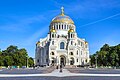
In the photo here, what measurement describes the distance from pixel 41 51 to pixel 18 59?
98.5ft

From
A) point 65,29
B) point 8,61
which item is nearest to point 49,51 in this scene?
point 65,29

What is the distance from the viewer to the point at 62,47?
5153 inches

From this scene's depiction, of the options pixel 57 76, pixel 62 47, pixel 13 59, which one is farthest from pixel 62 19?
pixel 57 76

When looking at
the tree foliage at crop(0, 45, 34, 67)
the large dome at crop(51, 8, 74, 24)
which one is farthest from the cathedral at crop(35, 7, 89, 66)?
the tree foliage at crop(0, 45, 34, 67)

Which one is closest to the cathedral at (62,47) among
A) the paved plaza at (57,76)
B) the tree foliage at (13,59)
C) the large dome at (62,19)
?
the large dome at (62,19)

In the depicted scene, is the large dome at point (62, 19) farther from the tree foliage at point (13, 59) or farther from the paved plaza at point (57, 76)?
the paved plaza at point (57, 76)

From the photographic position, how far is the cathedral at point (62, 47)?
12581 centimetres

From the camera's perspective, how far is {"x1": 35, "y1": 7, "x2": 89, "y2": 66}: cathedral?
125812 mm

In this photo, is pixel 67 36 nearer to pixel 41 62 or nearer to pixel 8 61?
pixel 41 62

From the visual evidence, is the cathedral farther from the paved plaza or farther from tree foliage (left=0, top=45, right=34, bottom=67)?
the paved plaza

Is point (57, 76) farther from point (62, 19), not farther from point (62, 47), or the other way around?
point (62, 19)

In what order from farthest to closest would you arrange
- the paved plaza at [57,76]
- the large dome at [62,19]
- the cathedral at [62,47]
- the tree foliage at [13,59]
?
the large dome at [62,19], the cathedral at [62,47], the tree foliage at [13,59], the paved plaza at [57,76]

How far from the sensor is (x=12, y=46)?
399ft

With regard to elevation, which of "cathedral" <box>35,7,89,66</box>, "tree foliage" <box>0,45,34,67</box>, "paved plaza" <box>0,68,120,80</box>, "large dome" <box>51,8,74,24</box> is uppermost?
"large dome" <box>51,8,74,24</box>
